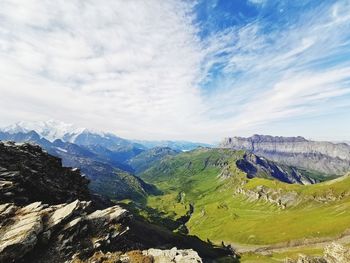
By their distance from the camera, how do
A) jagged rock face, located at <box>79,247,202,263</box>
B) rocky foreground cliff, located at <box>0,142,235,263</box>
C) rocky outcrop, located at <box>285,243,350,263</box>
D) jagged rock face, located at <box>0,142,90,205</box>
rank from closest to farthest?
rocky foreground cliff, located at <box>0,142,235,263</box> < jagged rock face, located at <box>79,247,202,263</box> < jagged rock face, located at <box>0,142,90,205</box> < rocky outcrop, located at <box>285,243,350,263</box>

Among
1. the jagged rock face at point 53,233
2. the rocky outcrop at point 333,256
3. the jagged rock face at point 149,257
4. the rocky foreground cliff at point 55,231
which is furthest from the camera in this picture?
the rocky outcrop at point 333,256

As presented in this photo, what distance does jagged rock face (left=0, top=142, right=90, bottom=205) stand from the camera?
56094 millimetres

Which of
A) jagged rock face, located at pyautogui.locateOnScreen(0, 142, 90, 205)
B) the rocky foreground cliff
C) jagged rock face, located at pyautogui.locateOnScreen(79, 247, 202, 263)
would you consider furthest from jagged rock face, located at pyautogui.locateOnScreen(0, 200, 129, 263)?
jagged rock face, located at pyautogui.locateOnScreen(0, 142, 90, 205)

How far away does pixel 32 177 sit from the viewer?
66.9 m

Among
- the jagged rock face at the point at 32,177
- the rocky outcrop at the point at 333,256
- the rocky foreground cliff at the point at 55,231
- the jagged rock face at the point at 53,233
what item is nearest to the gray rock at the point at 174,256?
the rocky foreground cliff at the point at 55,231

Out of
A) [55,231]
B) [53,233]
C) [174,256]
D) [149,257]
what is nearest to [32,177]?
[55,231]

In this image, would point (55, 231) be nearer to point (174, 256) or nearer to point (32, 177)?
point (174, 256)

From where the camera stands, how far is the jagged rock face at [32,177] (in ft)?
184

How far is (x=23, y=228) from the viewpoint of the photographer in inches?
1654

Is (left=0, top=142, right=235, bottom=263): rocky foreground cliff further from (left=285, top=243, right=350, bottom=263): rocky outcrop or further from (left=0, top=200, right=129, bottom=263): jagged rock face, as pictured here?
(left=285, top=243, right=350, bottom=263): rocky outcrop

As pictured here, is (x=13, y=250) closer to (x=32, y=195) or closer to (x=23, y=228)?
(x=23, y=228)

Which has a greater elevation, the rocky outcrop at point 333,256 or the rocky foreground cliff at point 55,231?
the rocky foreground cliff at point 55,231

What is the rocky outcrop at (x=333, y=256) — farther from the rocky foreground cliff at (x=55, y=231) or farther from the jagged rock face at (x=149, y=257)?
the jagged rock face at (x=149, y=257)

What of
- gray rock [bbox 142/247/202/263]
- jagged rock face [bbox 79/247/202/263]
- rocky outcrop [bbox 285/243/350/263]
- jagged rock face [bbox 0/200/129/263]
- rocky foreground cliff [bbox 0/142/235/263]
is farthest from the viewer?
rocky outcrop [bbox 285/243/350/263]
